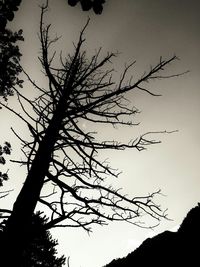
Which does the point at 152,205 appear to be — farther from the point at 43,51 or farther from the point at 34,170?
the point at 43,51

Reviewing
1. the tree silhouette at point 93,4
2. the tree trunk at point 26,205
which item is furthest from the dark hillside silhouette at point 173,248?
the tree silhouette at point 93,4

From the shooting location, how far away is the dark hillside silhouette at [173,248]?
6.33 metres

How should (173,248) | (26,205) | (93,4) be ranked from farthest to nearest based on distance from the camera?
(173,248), (26,205), (93,4)

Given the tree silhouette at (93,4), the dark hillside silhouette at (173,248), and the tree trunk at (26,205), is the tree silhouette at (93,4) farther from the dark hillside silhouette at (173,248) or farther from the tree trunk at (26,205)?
the dark hillside silhouette at (173,248)

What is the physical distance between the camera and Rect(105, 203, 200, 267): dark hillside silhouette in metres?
6.33

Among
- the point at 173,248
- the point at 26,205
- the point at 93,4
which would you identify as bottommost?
the point at 26,205

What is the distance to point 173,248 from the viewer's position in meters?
7.05

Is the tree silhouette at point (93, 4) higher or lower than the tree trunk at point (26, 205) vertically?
higher

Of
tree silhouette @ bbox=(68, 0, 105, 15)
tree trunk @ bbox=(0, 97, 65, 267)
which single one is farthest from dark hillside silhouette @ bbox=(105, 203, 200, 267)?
tree silhouette @ bbox=(68, 0, 105, 15)

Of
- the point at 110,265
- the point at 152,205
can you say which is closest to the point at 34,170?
the point at 152,205

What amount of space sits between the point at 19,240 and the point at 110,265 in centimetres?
601

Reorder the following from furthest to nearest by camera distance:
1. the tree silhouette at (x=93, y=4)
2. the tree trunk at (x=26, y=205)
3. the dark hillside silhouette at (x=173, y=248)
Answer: the dark hillside silhouette at (x=173, y=248)
the tree trunk at (x=26, y=205)
the tree silhouette at (x=93, y=4)

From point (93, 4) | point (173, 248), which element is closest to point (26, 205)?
point (93, 4)

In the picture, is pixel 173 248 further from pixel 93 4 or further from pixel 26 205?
pixel 93 4
